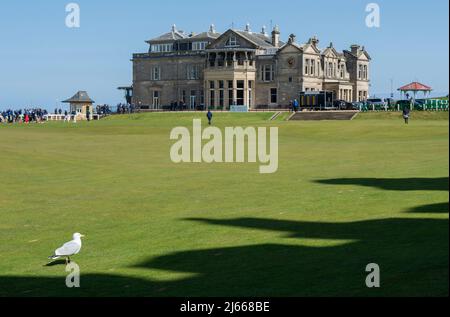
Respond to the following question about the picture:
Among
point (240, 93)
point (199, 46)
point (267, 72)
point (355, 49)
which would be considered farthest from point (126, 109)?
point (355, 49)

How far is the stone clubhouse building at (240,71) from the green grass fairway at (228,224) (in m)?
75.3

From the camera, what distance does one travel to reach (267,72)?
124 m

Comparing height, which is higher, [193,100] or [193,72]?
[193,72]

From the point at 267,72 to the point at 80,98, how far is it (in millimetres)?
31763

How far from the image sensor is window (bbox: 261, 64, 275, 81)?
123000mm

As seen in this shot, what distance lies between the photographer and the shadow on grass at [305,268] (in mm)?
13912

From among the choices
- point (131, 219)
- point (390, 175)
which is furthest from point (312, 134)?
point (131, 219)

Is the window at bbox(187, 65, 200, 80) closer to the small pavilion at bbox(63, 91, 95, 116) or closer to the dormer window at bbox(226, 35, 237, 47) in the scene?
the dormer window at bbox(226, 35, 237, 47)

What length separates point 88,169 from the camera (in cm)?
4109

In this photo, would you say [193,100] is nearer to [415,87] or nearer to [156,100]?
[156,100]

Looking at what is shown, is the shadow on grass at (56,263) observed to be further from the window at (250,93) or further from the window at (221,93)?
the window at (250,93)

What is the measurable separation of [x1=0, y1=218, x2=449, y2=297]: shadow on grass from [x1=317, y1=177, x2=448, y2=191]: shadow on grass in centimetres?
741

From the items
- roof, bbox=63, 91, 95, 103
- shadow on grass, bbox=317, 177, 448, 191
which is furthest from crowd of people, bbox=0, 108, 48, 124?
shadow on grass, bbox=317, 177, 448, 191

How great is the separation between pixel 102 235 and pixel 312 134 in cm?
4989
